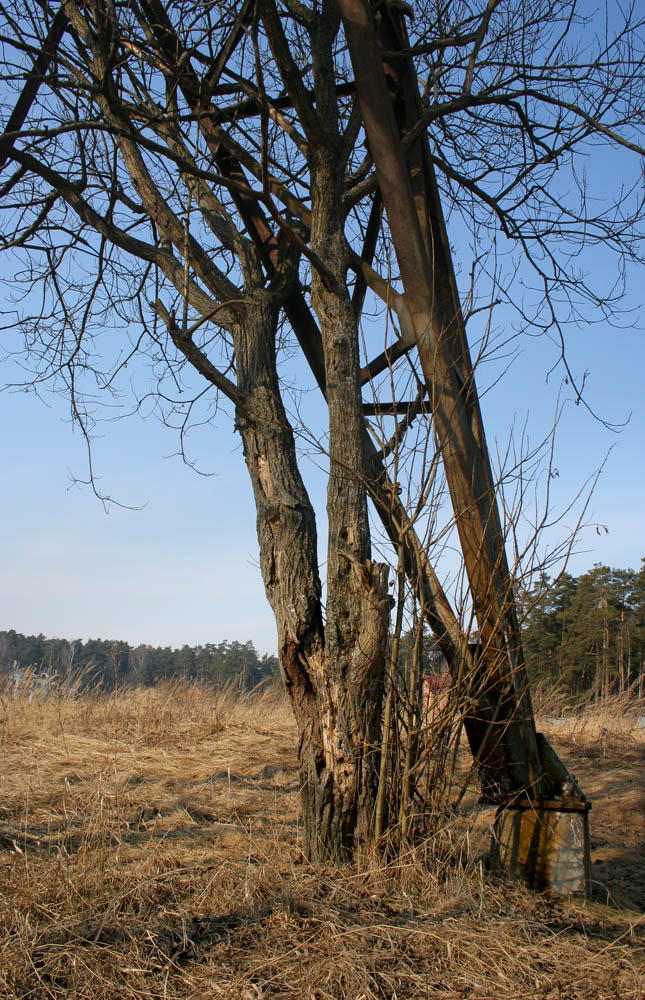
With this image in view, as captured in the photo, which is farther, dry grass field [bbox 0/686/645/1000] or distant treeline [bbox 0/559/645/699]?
distant treeline [bbox 0/559/645/699]

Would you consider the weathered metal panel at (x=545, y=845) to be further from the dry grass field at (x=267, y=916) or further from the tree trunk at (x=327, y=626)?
the tree trunk at (x=327, y=626)

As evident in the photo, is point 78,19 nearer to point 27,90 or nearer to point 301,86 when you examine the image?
point 27,90

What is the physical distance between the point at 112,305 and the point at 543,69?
3495 mm

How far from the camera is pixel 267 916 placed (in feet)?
7.79

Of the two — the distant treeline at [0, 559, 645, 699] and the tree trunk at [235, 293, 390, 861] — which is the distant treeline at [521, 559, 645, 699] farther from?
the tree trunk at [235, 293, 390, 861]

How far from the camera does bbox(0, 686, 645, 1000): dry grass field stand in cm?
201

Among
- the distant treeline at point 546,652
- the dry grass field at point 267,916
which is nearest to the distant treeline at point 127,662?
the distant treeline at point 546,652

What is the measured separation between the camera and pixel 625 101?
4039 mm

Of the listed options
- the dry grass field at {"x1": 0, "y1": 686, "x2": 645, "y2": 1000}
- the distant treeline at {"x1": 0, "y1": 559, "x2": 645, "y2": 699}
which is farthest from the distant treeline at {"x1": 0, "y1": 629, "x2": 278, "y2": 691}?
the dry grass field at {"x1": 0, "y1": 686, "x2": 645, "y2": 1000}

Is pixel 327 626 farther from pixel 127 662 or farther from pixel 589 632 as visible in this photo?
pixel 127 662

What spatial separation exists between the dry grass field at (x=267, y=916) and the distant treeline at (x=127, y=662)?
276 centimetres

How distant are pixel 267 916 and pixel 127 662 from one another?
15017mm

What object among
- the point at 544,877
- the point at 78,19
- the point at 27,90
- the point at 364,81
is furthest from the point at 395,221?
the point at 544,877

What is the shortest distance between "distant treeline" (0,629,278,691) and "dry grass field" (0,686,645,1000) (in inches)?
109
